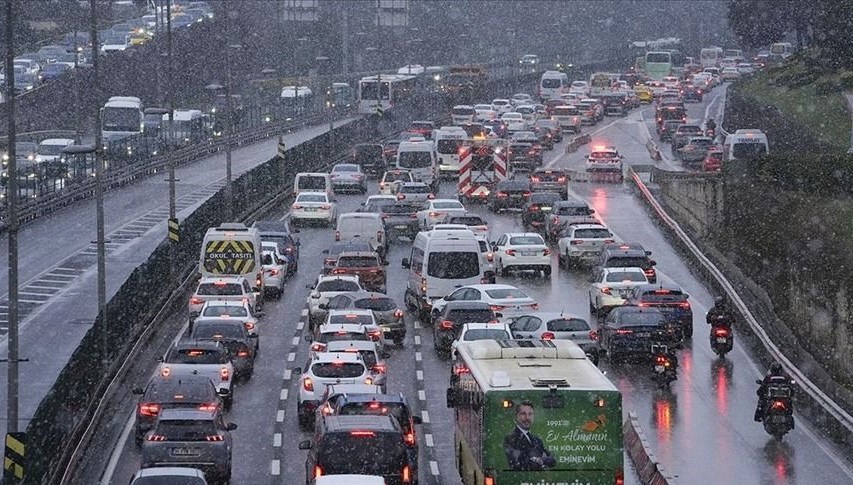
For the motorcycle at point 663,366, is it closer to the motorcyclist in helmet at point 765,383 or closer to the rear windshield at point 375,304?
the motorcyclist in helmet at point 765,383

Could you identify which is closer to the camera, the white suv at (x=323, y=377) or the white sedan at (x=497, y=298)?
the white suv at (x=323, y=377)

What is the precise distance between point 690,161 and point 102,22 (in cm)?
9011

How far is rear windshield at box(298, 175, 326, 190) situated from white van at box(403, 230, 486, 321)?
25.6 metres

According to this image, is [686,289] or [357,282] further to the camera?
[686,289]

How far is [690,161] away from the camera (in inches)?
3499

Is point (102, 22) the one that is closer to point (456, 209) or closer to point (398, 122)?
point (398, 122)

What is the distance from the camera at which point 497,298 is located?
4347 cm

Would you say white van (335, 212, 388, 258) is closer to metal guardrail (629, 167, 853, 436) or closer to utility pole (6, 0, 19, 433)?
metal guardrail (629, 167, 853, 436)

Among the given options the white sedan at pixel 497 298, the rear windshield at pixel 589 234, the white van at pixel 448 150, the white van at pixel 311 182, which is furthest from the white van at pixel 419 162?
the white sedan at pixel 497 298

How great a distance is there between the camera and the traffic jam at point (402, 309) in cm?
2680

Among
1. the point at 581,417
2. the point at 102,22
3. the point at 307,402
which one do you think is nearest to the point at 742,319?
the point at 307,402

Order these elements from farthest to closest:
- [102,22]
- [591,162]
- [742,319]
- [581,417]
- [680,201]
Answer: [102,22], [591,162], [680,201], [742,319], [581,417]

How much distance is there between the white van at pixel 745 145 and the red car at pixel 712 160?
2150 millimetres

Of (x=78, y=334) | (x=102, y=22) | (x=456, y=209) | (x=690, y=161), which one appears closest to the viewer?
(x=78, y=334)
